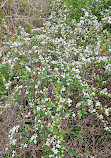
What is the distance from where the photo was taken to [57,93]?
1881 mm

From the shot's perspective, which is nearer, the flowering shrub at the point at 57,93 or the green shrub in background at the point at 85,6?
the flowering shrub at the point at 57,93

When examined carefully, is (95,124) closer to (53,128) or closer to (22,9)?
(53,128)

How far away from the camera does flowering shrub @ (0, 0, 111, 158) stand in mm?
1800

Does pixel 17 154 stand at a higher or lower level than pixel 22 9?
lower

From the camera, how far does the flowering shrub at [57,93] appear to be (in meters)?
1.80

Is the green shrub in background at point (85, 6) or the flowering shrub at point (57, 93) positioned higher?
the green shrub in background at point (85, 6)

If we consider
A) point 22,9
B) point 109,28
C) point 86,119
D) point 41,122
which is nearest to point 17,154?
point 41,122

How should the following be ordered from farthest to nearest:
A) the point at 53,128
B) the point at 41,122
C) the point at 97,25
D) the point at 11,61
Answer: the point at 97,25, the point at 11,61, the point at 41,122, the point at 53,128

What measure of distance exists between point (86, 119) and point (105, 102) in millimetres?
379

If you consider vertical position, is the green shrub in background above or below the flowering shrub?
above

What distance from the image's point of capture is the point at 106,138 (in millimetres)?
1917

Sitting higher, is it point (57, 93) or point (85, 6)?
point (85, 6)

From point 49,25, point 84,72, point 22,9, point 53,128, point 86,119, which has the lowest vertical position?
point 86,119

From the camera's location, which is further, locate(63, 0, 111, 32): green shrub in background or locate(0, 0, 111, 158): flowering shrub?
locate(63, 0, 111, 32): green shrub in background
